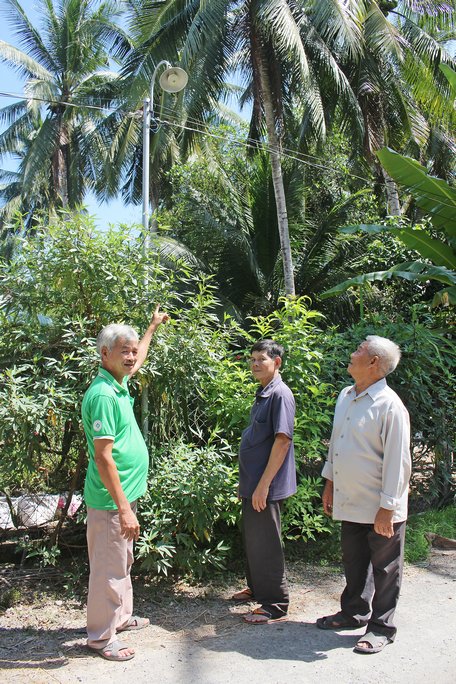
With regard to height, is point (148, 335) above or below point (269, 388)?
above

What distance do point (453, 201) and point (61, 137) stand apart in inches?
806

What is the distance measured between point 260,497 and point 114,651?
1.26 meters

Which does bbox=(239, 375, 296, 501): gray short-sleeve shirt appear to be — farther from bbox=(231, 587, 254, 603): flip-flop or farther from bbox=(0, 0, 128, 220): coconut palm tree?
bbox=(0, 0, 128, 220): coconut palm tree

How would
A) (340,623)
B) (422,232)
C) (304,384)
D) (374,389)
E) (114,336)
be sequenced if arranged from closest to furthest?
1. (114,336)
2. (374,389)
3. (340,623)
4. (304,384)
5. (422,232)

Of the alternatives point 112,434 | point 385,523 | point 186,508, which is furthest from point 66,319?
point 385,523

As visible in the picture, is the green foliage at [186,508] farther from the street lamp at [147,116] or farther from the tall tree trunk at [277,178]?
the tall tree trunk at [277,178]

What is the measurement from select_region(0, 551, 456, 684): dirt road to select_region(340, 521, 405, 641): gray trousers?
0.52 feet

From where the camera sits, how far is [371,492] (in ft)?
12.6

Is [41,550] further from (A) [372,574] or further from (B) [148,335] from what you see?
(A) [372,574]

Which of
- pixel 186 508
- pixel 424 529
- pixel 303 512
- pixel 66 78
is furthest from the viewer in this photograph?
pixel 66 78

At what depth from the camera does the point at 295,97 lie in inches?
567

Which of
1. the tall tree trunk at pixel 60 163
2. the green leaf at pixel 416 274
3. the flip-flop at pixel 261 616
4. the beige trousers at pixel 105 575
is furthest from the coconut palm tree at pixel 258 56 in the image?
the tall tree trunk at pixel 60 163

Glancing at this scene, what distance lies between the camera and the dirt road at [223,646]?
3.46 metres

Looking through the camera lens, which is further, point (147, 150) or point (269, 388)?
point (147, 150)
